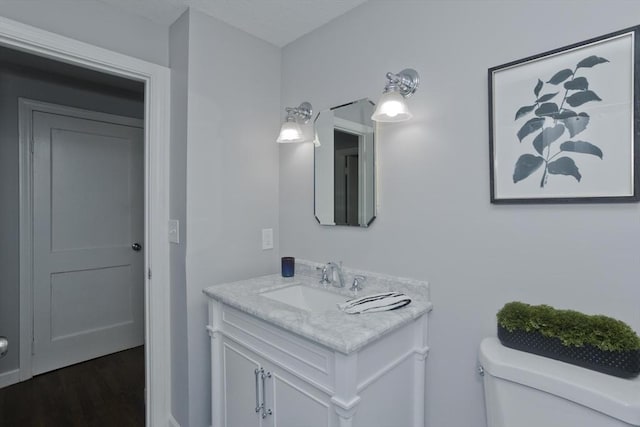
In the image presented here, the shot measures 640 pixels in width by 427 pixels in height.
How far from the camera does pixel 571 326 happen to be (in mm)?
978

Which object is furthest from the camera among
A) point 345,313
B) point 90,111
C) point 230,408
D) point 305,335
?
point 90,111

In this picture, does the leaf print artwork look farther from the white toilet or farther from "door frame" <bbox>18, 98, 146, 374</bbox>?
"door frame" <bbox>18, 98, 146, 374</bbox>

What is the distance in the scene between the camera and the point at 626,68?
3.16ft

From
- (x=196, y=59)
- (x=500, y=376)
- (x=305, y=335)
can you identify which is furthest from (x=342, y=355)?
(x=196, y=59)

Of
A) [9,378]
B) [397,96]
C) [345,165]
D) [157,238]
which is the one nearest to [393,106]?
[397,96]

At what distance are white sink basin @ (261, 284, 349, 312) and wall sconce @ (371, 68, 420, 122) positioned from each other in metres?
0.81

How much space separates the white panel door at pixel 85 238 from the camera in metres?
2.45

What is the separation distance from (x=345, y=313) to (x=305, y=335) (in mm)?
204

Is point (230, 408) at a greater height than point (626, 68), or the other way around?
point (626, 68)

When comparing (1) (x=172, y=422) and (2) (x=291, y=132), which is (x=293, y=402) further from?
(2) (x=291, y=132)

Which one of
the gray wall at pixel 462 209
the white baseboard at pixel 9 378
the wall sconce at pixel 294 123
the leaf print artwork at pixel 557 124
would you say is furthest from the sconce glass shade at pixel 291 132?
the white baseboard at pixel 9 378

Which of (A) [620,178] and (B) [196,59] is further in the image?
(B) [196,59]

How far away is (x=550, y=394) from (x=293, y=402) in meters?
0.80

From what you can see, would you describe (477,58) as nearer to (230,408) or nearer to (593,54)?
(593,54)
